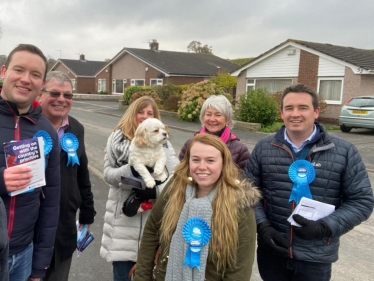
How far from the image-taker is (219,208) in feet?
6.96

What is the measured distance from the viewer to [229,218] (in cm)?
209

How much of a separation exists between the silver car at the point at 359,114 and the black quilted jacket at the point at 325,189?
14838 mm

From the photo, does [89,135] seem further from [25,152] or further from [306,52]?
[306,52]

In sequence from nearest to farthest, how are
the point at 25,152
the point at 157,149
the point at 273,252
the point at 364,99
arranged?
the point at 25,152 < the point at 273,252 < the point at 157,149 < the point at 364,99

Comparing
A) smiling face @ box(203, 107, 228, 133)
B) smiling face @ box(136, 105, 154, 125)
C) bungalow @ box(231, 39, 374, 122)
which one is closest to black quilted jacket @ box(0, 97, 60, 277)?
smiling face @ box(136, 105, 154, 125)

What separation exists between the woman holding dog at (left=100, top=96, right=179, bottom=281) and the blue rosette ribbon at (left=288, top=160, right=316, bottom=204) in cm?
113

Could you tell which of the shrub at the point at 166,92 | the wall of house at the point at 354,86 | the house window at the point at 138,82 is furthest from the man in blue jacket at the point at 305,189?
the house window at the point at 138,82

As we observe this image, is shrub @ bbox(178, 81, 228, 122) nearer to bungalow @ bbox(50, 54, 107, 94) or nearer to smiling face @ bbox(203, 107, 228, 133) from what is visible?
smiling face @ bbox(203, 107, 228, 133)

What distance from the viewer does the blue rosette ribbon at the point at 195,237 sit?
6.79 ft

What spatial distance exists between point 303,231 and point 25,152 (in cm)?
188

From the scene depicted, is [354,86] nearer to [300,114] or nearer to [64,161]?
[300,114]

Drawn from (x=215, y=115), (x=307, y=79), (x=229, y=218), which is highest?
(x=307, y=79)

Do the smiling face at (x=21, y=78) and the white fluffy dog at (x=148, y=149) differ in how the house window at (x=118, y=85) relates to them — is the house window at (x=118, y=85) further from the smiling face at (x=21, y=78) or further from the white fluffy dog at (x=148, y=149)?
the smiling face at (x=21, y=78)

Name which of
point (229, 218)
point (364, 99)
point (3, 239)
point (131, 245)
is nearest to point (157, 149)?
point (131, 245)
